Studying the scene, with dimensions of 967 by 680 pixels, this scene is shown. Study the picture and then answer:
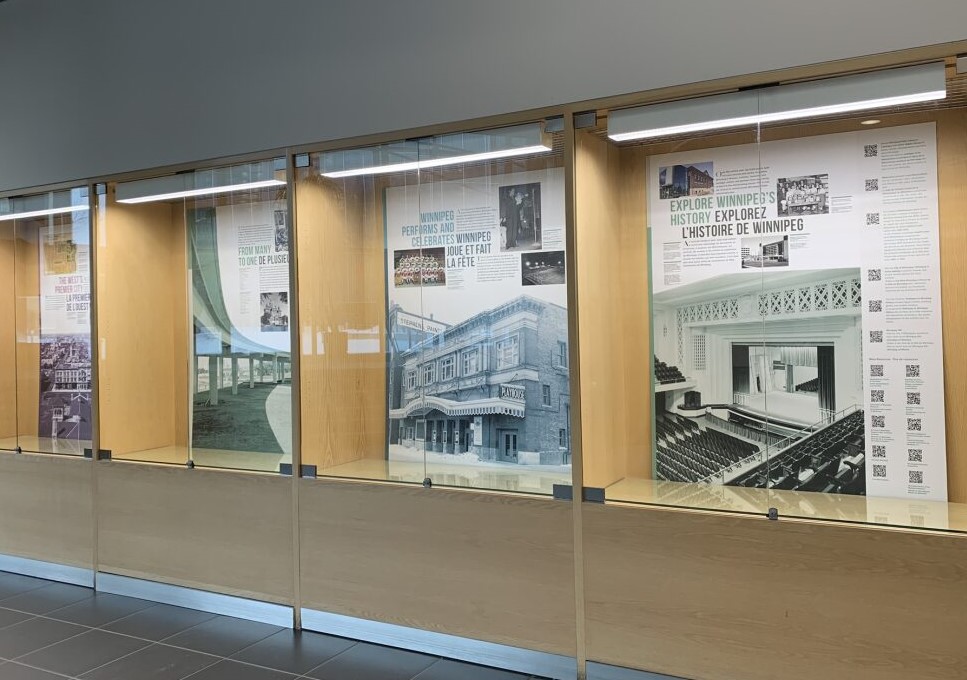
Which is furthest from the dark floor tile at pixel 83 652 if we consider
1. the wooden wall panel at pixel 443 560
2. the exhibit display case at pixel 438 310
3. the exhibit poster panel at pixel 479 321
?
the exhibit poster panel at pixel 479 321

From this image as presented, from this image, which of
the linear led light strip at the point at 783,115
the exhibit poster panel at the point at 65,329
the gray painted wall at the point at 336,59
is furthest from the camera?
the exhibit poster panel at the point at 65,329

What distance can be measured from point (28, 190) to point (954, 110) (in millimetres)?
5565

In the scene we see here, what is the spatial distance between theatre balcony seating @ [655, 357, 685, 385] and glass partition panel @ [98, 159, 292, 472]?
2.09 meters

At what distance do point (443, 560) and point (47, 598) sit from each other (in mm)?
2825

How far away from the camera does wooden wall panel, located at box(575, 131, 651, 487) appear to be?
3.78 metres

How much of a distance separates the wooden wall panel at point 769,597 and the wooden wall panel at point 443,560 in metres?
0.21

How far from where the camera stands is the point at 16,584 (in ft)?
17.6

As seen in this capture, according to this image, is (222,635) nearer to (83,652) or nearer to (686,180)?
(83,652)

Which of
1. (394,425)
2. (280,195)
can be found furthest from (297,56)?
(394,425)

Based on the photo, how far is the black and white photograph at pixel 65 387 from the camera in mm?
→ 5379

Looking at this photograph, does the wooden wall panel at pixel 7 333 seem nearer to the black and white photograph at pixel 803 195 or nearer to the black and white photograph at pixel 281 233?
the black and white photograph at pixel 281 233

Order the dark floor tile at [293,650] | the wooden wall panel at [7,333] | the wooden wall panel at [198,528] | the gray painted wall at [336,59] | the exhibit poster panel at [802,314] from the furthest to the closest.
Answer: the wooden wall panel at [7,333]
the wooden wall panel at [198,528]
the dark floor tile at [293,650]
the exhibit poster panel at [802,314]
the gray painted wall at [336,59]

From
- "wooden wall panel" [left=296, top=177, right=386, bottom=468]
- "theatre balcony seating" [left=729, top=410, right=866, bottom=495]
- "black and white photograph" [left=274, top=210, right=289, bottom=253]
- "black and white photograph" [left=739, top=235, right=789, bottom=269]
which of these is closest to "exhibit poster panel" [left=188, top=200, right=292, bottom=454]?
"black and white photograph" [left=274, top=210, right=289, bottom=253]

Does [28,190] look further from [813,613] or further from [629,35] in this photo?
[813,613]
